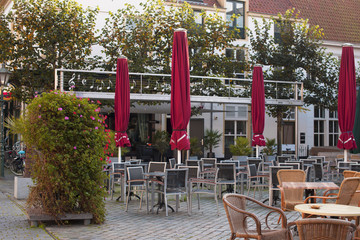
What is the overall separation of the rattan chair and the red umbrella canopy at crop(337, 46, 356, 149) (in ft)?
20.2

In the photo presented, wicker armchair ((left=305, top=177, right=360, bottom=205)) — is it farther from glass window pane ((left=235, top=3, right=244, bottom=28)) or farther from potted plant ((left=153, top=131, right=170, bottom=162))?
glass window pane ((left=235, top=3, right=244, bottom=28))

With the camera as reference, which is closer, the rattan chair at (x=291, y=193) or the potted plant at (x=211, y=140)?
the rattan chair at (x=291, y=193)

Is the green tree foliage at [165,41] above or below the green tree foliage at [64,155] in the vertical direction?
above

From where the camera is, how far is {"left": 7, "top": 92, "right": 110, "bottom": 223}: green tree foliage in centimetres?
850

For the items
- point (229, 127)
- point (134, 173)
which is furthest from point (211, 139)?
point (134, 173)

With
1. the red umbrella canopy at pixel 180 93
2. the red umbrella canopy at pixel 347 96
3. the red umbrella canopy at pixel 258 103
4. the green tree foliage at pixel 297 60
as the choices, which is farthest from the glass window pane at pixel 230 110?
the red umbrella canopy at pixel 180 93

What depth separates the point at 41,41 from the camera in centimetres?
2066

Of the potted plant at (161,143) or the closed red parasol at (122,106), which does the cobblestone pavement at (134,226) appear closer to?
the closed red parasol at (122,106)

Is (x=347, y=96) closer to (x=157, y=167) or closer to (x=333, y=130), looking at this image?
(x=157, y=167)

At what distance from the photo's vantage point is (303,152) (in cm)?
3089

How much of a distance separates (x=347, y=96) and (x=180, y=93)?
17.0ft

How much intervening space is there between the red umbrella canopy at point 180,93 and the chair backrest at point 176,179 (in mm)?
2188

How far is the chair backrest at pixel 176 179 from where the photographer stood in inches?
384

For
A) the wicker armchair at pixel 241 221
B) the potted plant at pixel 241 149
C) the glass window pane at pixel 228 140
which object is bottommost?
the wicker armchair at pixel 241 221
